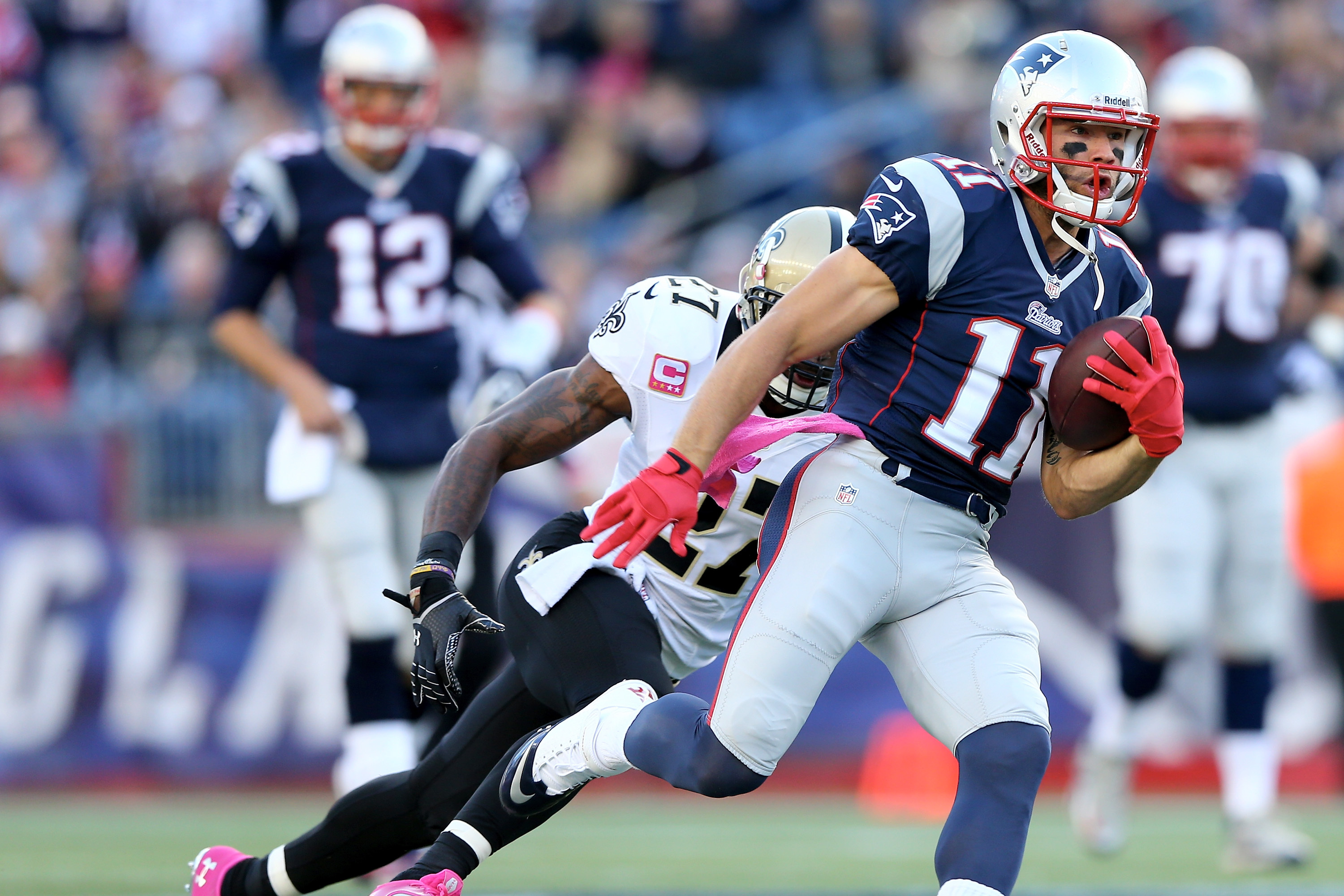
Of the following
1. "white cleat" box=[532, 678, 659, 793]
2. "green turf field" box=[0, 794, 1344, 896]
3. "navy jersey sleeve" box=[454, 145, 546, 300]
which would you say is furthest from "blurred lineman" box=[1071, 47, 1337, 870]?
"white cleat" box=[532, 678, 659, 793]

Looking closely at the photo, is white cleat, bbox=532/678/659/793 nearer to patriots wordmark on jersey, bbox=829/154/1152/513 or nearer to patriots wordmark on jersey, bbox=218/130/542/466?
patriots wordmark on jersey, bbox=829/154/1152/513

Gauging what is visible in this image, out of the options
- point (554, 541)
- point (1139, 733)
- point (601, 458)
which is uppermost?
point (554, 541)

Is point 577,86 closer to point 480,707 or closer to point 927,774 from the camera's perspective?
point 927,774

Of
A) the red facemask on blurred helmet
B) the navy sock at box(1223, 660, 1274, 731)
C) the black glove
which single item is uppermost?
the red facemask on blurred helmet

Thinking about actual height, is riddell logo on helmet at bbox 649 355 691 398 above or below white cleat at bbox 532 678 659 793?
above

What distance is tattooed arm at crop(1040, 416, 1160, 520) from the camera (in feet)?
10.9

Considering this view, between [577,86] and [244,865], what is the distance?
7.59 m

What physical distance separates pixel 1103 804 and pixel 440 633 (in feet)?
10.5

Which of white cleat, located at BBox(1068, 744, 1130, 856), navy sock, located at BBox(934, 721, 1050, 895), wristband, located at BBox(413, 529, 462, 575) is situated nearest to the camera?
navy sock, located at BBox(934, 721, 1050, 895)

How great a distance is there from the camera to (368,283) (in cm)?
528

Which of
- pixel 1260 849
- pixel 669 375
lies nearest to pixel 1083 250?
pixel 669 375

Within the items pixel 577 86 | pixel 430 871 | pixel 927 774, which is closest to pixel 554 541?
pixel 430 871

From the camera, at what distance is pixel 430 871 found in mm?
3594

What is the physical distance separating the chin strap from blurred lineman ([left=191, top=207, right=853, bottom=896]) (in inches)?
18.6
